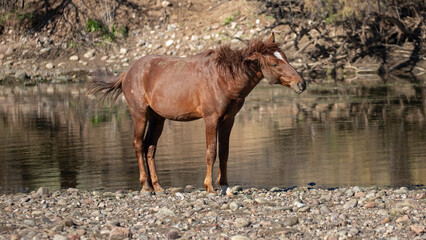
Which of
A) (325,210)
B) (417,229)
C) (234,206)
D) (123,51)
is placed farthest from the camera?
(123,51)

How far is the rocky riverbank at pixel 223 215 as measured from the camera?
7.24 meters

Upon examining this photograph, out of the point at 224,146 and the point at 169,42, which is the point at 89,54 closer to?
the point at 169,42

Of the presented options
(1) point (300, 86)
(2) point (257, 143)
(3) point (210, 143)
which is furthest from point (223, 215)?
(2) point (257, 143)

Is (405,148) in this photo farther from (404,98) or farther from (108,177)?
(404,98)

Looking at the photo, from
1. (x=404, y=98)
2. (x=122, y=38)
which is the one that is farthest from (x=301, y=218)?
(x=122, y=38)

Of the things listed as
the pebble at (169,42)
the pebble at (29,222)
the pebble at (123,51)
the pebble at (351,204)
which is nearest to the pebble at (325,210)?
the pebble at (351,204)

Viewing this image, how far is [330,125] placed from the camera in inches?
672

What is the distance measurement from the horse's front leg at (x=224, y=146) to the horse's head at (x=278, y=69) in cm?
92

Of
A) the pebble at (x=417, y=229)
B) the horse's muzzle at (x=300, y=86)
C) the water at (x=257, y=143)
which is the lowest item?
the pebble at (x=417, y=229)

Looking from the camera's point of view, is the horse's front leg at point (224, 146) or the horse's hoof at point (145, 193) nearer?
the horse's hoof at point (145, 193)

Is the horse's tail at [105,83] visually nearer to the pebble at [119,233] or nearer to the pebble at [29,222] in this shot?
the pebble at [29,222]

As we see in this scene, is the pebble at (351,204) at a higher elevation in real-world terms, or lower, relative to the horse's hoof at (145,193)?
lower

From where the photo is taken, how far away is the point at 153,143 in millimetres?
10609

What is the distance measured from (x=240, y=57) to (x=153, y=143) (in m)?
1.92
